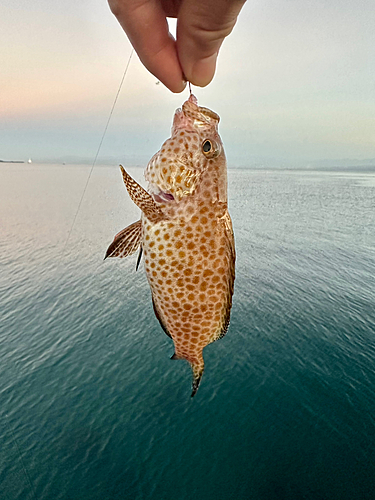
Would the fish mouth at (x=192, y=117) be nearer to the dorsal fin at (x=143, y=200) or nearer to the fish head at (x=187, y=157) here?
the fish head at (x=187, y=157)

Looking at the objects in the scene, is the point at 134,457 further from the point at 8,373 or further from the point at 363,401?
the point at 363,401

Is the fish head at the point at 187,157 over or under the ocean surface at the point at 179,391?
over

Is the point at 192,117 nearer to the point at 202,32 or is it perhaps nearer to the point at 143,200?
the point at 143,200

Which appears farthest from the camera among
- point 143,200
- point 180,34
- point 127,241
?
point 127,241

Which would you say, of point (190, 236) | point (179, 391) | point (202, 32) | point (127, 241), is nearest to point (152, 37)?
point (202, 32)

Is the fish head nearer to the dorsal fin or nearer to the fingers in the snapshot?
the dorsal fin

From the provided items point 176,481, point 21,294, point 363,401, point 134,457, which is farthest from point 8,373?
point 363,401

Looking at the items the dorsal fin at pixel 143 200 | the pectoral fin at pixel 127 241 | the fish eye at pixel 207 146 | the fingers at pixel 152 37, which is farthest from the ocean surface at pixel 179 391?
the fingers at pixel 152 37
